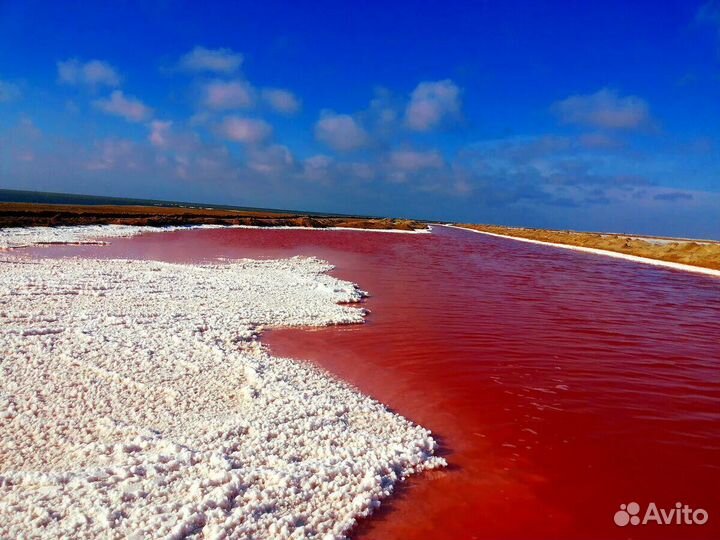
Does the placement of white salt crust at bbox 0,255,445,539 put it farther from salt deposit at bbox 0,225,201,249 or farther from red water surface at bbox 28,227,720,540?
salt deposit at bbox 0,225,201,249

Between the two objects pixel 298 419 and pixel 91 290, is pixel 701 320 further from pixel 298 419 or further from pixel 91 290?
pixel 91 290

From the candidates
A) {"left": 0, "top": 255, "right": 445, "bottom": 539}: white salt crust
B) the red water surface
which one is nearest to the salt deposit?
{"left": 0, "top": 255, "right": 445, "bottom": 539}: white salt crust

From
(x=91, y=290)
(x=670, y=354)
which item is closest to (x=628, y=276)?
(x=670, y=354)

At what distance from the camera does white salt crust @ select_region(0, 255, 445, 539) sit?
3.73 metres

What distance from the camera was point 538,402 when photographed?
6.57m

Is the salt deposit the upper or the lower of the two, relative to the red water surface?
upper

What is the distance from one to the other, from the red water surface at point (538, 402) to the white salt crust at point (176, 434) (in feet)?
1.78

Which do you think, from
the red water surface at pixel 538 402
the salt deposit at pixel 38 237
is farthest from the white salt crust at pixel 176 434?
the salt deposit at pixel 38 237

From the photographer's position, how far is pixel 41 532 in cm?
342

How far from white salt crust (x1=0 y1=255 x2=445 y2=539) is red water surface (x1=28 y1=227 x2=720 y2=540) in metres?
0.54

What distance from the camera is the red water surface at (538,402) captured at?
419 cm

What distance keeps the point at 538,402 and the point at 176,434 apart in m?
4.97

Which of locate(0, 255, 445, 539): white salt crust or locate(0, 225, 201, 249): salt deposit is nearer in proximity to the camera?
locate(0, 255, 445, 539): white salt crust

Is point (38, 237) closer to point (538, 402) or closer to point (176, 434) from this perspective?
point (176, 434)
